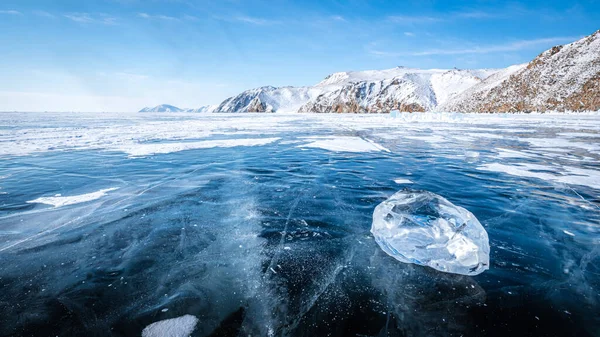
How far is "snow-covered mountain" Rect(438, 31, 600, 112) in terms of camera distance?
49.0m

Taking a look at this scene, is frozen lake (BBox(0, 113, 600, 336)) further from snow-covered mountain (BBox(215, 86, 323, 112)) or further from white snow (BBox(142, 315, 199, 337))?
snow-covered mountain (BBox(215, 86, 323, 112))

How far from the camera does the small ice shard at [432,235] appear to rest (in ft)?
8.10

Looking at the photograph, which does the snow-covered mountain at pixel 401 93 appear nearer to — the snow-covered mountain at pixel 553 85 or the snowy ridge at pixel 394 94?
the snowy ridge at pixel 394 94

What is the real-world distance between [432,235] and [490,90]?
85848 millimetres

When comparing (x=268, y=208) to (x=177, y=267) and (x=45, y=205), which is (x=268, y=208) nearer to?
(x=177, y=267)

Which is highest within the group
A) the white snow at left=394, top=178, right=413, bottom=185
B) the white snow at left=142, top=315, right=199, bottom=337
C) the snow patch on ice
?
the white snow at left=394, top=178, right=413, bottom=185

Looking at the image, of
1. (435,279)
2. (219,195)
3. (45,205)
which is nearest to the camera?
(435,279)

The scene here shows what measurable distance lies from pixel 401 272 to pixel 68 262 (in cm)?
321

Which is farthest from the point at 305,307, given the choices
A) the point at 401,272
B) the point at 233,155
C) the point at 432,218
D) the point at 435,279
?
the point at 233,155

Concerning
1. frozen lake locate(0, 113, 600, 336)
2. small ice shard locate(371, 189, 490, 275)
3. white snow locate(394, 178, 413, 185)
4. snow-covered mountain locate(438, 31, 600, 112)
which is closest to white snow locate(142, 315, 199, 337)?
frozen lake locate(0, 113, 600, 336)

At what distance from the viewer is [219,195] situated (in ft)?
15.0

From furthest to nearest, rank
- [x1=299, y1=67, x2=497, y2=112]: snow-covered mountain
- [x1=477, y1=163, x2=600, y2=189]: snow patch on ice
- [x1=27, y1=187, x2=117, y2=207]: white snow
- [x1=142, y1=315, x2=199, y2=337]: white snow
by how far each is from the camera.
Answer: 1. [x1=299, y1=67, x2=497, y2=112]: snow-covered mountain
2. [x1=477, y1=163, x2=600, y2=189]: snow patch on ice
3. [x1=27, y1=187, x2=117, y2=207]: white snow
4. [x1=142, y1=315, x2=199, y2=337]: white snow

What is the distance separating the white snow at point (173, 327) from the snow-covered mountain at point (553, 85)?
221 feet

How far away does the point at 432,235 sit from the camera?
280 cm
